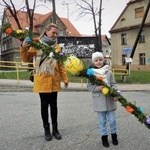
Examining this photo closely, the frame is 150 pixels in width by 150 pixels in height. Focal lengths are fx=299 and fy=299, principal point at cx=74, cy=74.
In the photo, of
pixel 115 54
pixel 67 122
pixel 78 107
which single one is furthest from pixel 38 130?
pixel 115 54

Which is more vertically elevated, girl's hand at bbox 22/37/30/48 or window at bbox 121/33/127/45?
window at bbox 121/33/127/45

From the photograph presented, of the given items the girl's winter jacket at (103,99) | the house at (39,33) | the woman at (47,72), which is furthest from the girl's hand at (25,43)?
the house at (39,33)

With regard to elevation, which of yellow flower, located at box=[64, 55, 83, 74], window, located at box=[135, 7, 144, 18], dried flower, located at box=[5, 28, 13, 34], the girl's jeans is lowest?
the girl's jeans

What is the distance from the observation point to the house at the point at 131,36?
40.6 meters

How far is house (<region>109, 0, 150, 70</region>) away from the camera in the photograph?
40.6 meters

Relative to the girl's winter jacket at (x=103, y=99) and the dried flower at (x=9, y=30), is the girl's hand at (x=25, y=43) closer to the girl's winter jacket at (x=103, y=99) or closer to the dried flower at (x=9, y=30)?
the dried flower at (x=9, y=30)

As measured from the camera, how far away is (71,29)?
78.9 m

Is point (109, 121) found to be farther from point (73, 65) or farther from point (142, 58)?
point (142, 58)

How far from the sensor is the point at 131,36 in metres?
42.6

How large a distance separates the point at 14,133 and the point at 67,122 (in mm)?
1322

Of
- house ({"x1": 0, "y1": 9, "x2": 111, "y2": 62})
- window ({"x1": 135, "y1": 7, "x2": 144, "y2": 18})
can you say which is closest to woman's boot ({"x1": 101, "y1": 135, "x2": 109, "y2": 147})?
house ({"x1": 0, "y1": 9, "x2": 111, "y2": 62})

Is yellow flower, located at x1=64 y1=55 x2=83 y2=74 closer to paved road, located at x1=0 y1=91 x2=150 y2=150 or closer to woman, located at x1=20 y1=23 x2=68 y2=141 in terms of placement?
woman, located at x1=20 y1=23 x2=68 y2=141

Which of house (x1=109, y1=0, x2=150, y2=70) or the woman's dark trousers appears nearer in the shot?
the woman's dark trousers

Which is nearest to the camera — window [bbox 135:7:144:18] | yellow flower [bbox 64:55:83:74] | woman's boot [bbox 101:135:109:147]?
yellow flower [bbox 64:55:83:74]
